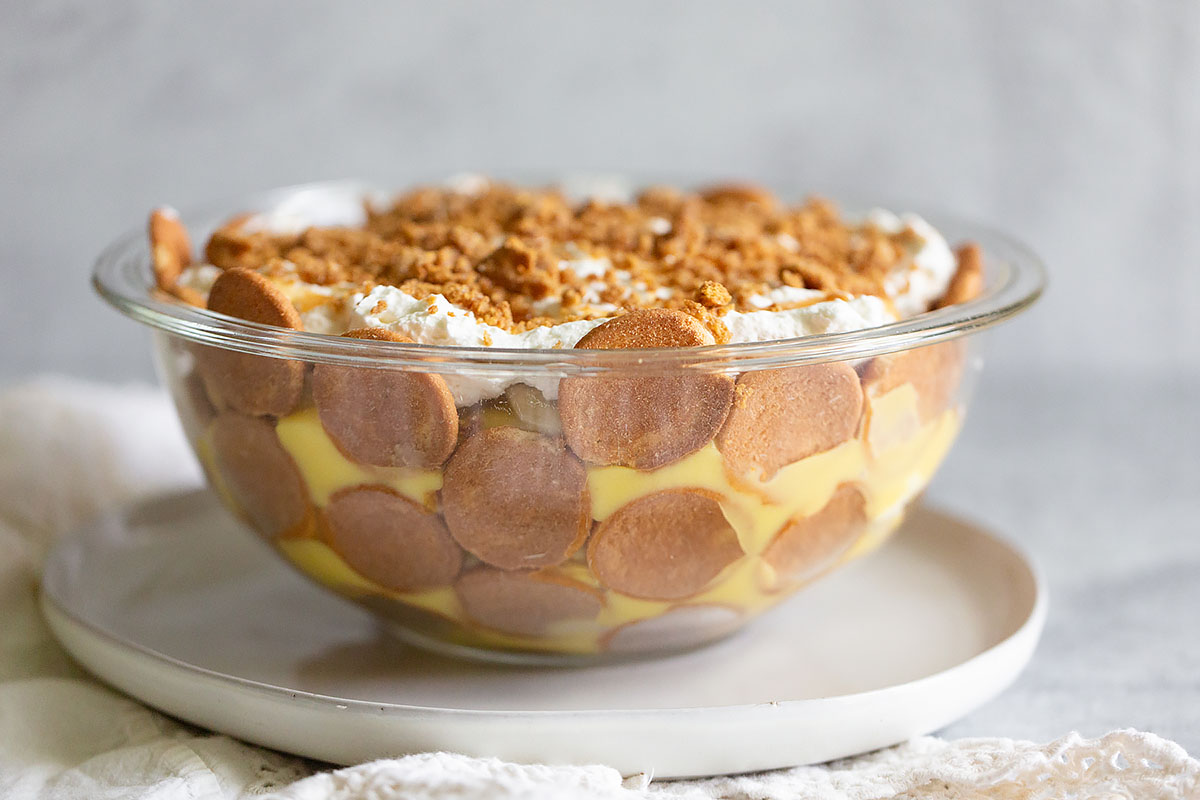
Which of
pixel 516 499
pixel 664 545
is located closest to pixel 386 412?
pixel 516 499

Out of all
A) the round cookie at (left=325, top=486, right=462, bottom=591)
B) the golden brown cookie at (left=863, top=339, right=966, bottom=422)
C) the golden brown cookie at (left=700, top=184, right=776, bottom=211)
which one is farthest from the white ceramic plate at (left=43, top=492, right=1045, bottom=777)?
the golden brown cookie at (left=700, top=184, right=776, bottom=211)

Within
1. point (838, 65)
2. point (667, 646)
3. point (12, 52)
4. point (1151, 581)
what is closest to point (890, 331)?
point (667, 646)

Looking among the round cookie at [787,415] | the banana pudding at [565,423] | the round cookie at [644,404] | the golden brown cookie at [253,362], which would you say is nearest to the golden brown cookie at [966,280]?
the banana pudding at [565,423]

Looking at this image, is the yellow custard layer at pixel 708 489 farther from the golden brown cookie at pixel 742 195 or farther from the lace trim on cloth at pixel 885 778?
the golden brown cookie at pixel 742 195

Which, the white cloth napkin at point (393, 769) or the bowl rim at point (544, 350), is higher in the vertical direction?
the bowl rim at point (544, 350)

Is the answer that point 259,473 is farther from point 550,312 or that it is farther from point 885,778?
point 885,778

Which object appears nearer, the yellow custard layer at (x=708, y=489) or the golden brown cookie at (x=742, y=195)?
the yellow custard layer at (x=708, y=489)
